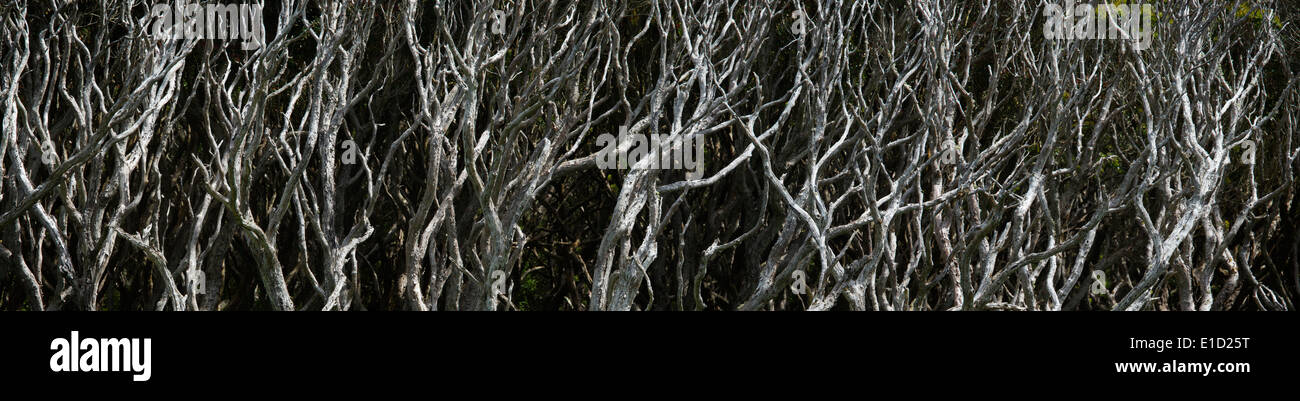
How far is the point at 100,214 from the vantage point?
20.8 ft

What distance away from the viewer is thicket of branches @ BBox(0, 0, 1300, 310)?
575 centimetres

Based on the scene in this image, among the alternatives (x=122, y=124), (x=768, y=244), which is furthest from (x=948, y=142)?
(x=122, y=124)

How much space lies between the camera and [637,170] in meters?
5.71

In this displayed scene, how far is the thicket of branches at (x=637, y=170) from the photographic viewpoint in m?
5.75

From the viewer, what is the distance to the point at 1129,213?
763 centimetres

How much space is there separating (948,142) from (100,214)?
4.83m

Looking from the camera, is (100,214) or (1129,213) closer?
(100,214)

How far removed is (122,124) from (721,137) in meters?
3.74
